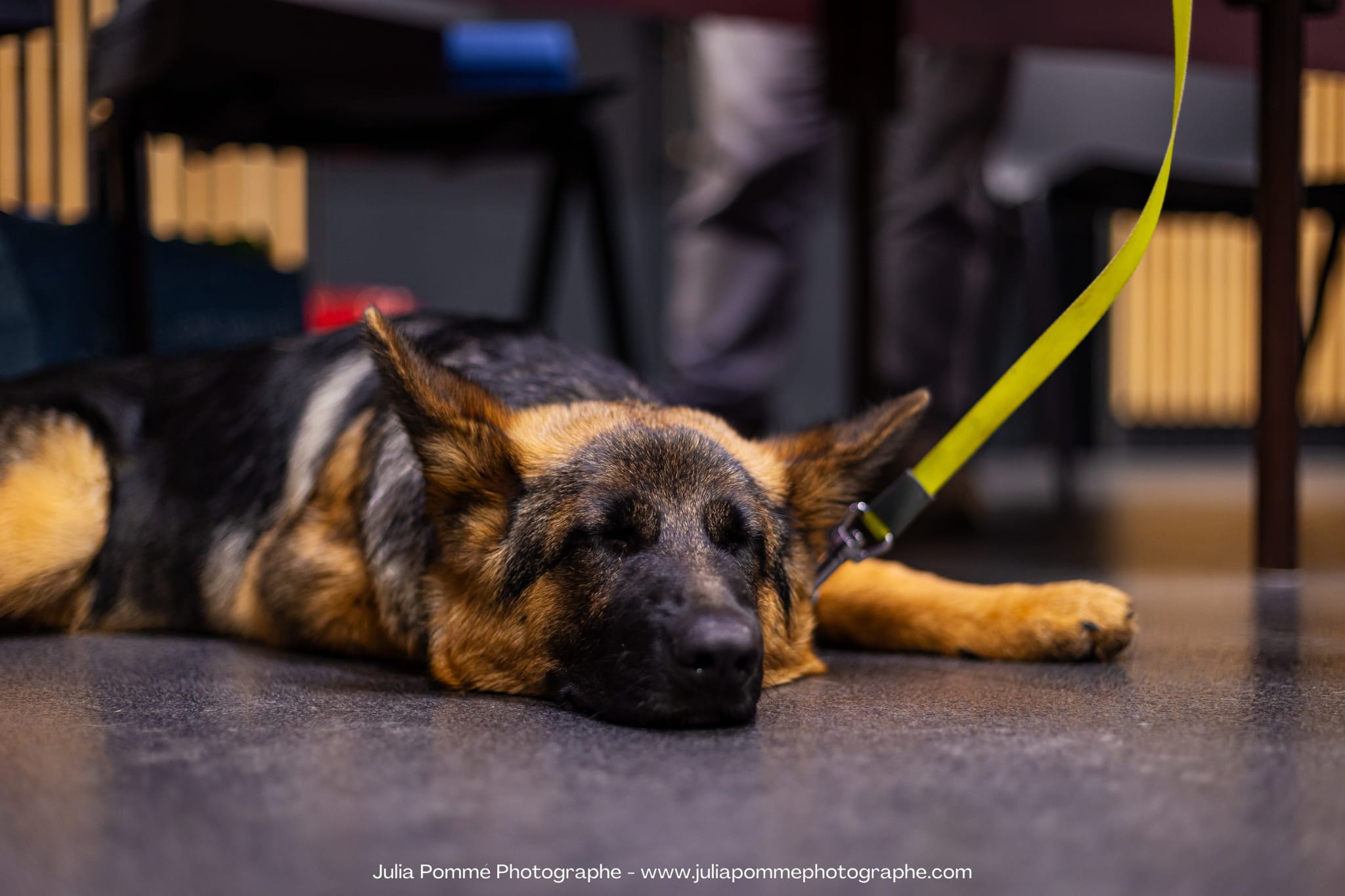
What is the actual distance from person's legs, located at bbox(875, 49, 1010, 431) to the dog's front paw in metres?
2.37

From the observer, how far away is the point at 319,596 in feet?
6.33

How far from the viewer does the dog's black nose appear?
Answer: 1.32 meters

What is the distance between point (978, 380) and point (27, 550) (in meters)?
8.29

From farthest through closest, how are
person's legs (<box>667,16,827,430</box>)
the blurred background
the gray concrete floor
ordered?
person's legs (<box>667,16,827,430</box>) < the blurred background < the gray concrete floor

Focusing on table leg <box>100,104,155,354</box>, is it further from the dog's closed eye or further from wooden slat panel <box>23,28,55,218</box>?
the dog's closed eye

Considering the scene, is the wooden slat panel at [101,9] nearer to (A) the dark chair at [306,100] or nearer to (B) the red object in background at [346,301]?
(A) the dark chair at [306,100]

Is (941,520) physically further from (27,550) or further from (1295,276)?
(27,550)

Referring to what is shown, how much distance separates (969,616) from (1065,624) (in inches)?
6.2

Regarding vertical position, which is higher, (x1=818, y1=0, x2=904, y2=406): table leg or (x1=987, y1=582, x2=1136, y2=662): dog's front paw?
(x1=818, y1=0, x2=904, y2=406): table leg

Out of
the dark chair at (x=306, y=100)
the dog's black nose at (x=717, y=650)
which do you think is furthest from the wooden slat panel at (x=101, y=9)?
the dog's black nose at (x=717, y=650)

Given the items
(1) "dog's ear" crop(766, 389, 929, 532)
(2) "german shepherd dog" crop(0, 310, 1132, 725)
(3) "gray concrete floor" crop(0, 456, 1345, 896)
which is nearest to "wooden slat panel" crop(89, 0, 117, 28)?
(2) "german shepherd dog" crop(0, 310, 1132, 725)

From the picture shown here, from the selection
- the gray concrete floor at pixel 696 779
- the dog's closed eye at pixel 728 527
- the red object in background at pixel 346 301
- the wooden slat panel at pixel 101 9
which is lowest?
the gray concrete floor at pixel 696 779

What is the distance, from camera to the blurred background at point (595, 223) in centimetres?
285

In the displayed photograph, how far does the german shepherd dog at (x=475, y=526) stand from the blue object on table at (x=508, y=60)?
109 cm
